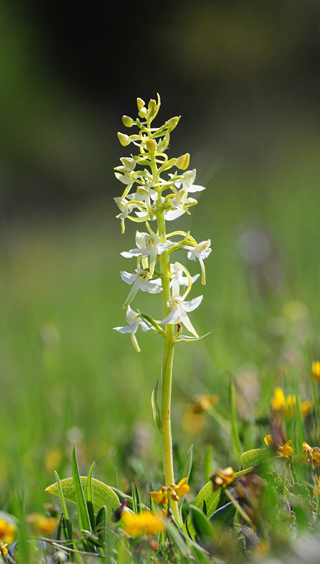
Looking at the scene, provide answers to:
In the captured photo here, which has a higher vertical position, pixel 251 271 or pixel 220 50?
pixel 220 50

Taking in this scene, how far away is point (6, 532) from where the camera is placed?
0.41m

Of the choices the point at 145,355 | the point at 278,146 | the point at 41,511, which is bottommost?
the point at 41,511

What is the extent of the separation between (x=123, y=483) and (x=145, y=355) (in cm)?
95

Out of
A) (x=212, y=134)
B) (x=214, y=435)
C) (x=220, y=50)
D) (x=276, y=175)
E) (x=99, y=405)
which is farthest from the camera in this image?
(x=276, y=175)

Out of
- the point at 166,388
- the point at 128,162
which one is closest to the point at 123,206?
the point at 128,162

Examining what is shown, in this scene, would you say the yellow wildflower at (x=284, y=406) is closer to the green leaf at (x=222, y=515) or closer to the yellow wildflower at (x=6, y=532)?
the green leaf at (x=222, y=515)

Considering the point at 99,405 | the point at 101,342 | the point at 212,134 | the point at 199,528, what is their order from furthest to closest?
the point at 101,342
the point at 99,405
the point at 212,134
the point at 199,528

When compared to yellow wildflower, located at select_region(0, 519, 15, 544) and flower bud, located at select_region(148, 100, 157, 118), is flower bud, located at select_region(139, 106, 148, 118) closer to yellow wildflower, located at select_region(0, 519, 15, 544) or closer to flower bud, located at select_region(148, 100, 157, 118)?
flower bud, located at select_region(148, 100, 157, 118)

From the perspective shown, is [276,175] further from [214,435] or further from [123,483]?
[123,483]

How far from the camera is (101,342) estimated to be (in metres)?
1.73

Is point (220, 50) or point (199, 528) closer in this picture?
point (199, 528)

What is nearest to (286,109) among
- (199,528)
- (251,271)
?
(251,271)

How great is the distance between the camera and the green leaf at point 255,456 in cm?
38

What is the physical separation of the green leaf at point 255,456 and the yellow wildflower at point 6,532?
0.20m
